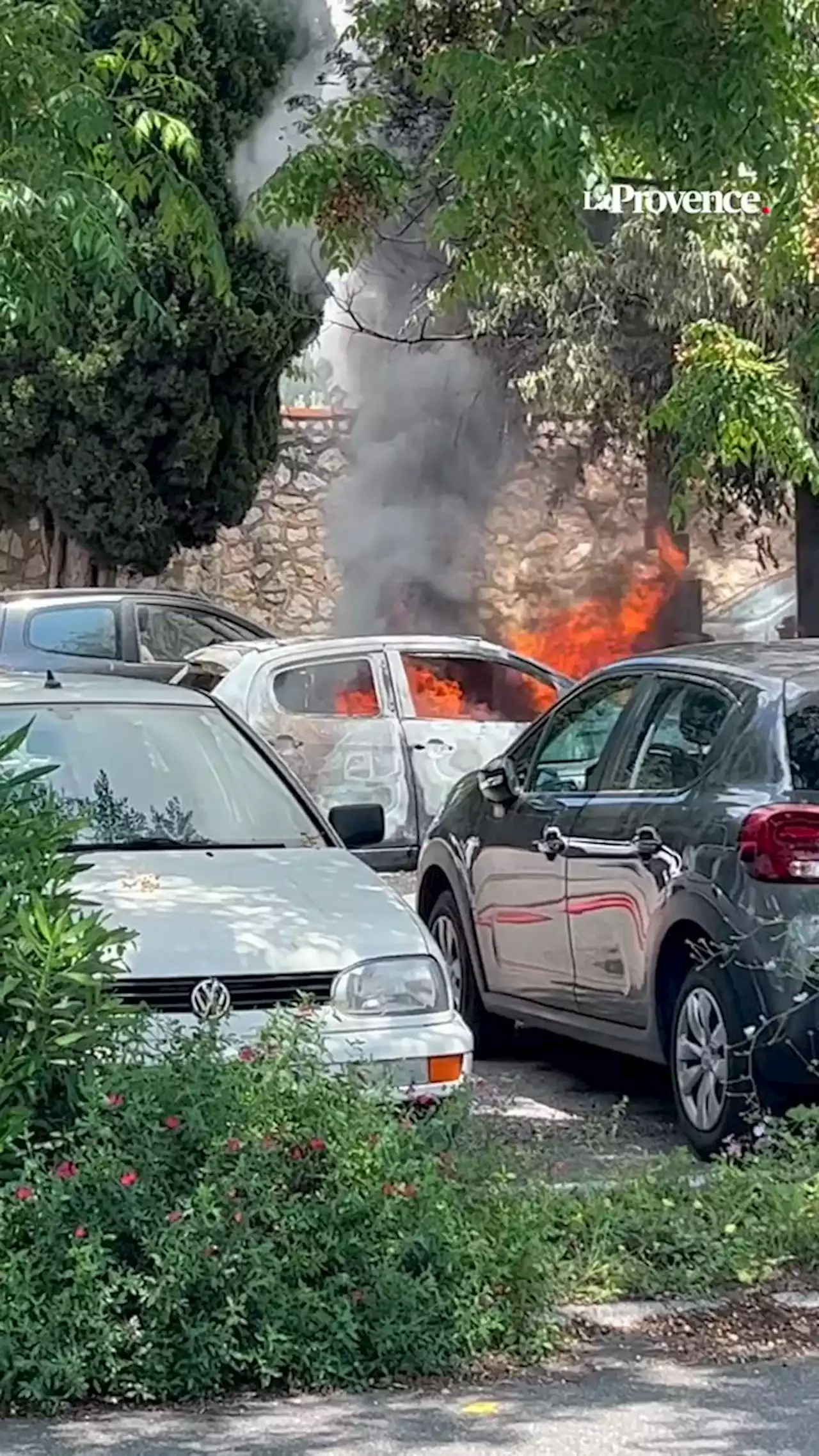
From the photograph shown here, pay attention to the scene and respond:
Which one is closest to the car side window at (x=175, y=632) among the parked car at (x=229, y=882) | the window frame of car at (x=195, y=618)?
the window frame of car at (x=195, y=618)

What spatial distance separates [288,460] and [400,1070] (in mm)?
15994

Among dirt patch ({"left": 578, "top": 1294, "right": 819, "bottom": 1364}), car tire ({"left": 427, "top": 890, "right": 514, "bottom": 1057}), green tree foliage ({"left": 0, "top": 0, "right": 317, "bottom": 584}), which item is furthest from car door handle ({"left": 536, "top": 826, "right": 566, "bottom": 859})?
green tree foliage ({"left": 0, "top": 0, "right": 317, "bottom": 584})

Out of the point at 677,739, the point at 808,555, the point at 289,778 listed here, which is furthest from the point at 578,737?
the point at 808,555

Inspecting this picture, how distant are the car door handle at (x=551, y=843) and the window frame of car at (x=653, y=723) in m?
0.24

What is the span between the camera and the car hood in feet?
19.6

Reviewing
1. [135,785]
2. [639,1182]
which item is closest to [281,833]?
[135,785]

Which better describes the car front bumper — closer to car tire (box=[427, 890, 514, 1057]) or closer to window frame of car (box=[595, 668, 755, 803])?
window frame of car (box=[595, 668, 755, 803])

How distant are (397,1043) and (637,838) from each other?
1.91 meters

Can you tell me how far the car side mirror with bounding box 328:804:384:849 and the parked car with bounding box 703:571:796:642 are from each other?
15238 mm

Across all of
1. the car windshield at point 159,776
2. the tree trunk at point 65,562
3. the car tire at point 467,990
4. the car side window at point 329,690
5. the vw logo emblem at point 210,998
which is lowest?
the car tire at point 467,990

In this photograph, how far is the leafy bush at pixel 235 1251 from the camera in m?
4.77

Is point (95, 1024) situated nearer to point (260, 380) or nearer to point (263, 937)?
point (263, 937)

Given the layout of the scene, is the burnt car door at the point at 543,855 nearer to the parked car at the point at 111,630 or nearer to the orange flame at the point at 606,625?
the parked car at the point at 111,630

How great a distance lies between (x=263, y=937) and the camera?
609cm
